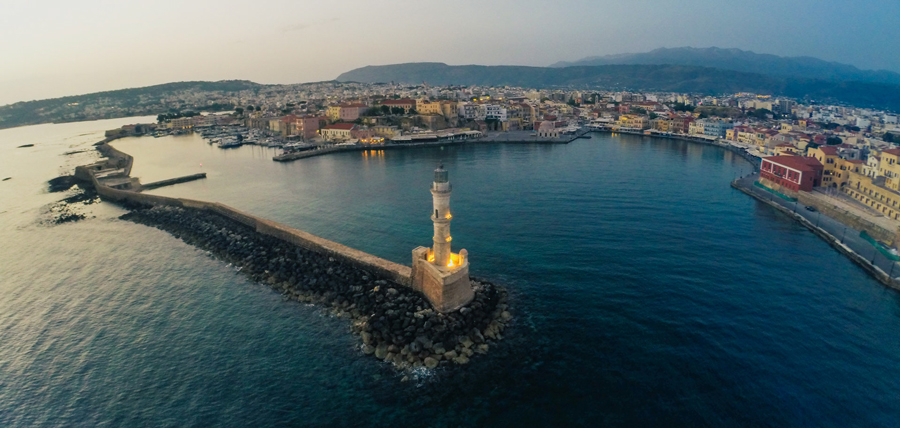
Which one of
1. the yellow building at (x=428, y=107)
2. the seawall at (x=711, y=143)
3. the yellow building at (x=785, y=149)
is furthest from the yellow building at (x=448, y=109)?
the yellow building at (x=785, y=149)

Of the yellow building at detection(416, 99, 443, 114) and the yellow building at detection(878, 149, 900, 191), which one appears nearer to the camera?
the yellow building at detection(878, 149, 900, 191)

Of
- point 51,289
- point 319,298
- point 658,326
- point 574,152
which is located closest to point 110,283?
point 51,289

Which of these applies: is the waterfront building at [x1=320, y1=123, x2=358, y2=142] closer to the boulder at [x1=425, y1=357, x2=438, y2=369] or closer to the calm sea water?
the calm sea water

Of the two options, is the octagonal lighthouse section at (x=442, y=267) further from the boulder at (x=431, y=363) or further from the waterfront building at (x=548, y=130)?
the waterfront building at (x=548, y=130)

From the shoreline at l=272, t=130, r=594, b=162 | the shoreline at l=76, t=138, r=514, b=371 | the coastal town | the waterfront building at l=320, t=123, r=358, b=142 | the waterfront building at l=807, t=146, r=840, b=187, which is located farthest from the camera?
the waterfront building at l=320, t=123, r=358, b=142

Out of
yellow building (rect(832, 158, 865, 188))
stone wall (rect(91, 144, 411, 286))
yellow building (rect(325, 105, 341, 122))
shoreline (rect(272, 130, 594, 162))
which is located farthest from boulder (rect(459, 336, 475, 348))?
yellow building (rect(325, 105, 341, 122))

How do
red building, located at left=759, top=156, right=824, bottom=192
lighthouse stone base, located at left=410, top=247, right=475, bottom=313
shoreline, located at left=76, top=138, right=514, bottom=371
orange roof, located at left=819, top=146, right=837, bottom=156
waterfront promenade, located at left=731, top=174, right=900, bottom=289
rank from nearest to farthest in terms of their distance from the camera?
shoreline, located at left=76, top=138, right=514, bottom=371 → lighthouse stone base, located at left=410, top=247, right=475, bottom=313 → waterfront promenade, located at left=731, top=174, right=900, bottom=289 → red building, located at left=759, top=156, right=824, bottom=192 → orange roof, located at left=819, top=146, right=837, bottom=156

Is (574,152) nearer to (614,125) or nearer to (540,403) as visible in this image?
(614,125)
